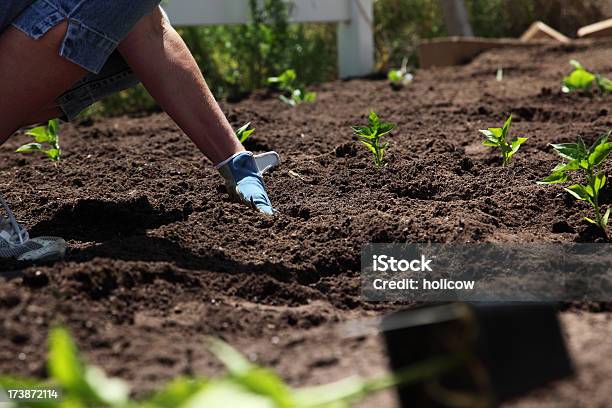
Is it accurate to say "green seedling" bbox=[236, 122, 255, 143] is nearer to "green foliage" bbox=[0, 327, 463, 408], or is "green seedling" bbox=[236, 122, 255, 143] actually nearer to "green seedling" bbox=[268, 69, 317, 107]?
"green seedling" bbox=[268, 69, 317, 107]

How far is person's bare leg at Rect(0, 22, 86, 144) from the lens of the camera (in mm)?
2354

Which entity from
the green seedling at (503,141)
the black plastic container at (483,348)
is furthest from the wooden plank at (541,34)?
the black plastic container at (483,348)

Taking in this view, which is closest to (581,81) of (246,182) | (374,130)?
(374,130)

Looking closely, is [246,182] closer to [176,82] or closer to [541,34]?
[176,82]

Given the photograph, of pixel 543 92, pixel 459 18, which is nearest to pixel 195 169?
pixel 543 92

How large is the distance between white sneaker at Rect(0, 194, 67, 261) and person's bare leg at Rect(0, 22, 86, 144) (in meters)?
0.24

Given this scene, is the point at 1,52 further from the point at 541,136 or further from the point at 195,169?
the point at 541,136

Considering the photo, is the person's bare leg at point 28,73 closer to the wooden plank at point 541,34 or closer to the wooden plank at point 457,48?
the wooden plank at point 457,48

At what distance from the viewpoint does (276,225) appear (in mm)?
2562

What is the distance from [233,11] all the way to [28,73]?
3301 mm

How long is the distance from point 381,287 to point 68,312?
766 mm

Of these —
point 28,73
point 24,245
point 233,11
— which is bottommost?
point 24,245

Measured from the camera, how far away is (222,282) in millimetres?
2062

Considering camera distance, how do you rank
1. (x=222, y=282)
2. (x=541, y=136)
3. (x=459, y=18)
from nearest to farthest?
(x=222, y=282) < (x=541, y=136) < (x=459, y=18)
